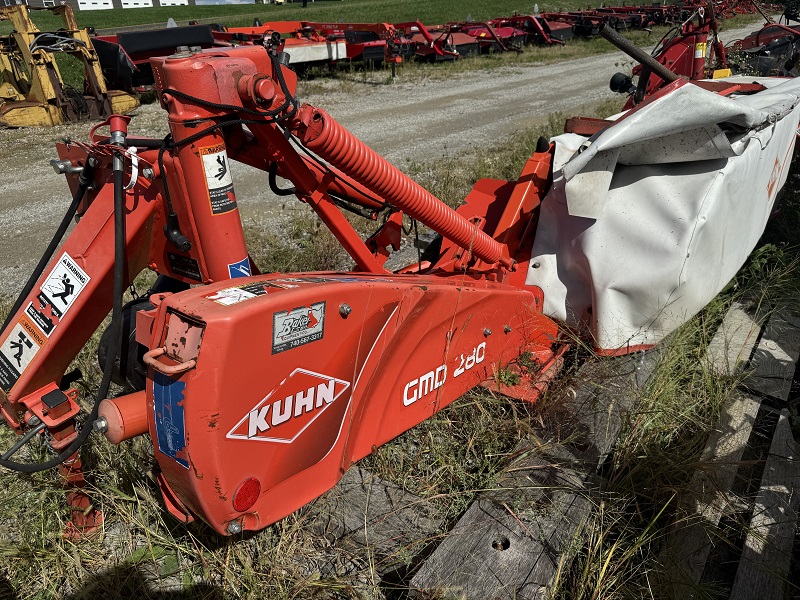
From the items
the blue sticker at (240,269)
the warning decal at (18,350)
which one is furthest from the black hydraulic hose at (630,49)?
the warning decal at (18,350)

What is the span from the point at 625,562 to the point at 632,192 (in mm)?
1645

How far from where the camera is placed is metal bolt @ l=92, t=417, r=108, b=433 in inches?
68.8

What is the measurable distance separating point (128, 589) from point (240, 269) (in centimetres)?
118

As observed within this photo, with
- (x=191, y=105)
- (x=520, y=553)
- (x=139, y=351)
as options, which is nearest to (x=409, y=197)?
(x=191, y=105)

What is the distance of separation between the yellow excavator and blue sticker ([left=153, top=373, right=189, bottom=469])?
9.80m

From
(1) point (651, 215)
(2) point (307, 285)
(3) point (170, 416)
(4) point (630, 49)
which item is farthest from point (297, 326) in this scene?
(4) point (630, 49)

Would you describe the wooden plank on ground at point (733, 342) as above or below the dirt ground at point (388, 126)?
above

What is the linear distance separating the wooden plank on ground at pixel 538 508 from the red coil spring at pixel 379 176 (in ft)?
2.75

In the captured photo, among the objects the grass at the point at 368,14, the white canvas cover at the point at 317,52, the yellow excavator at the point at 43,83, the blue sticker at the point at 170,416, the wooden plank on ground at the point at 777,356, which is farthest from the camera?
the grass at the point at 368,14

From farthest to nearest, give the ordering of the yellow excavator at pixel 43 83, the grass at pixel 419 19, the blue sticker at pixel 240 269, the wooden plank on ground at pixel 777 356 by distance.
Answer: the grass at pixel 419 19, the yellow excavator at pixel 43 83, the wooden plank on ground at pixel 777 356, the blue sticker at pixel 240 269

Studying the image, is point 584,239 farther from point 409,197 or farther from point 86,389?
point 86,389

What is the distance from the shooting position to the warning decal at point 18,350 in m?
2.21

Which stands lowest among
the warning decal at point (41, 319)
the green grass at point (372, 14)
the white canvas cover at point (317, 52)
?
the green grass at point (372, 14)

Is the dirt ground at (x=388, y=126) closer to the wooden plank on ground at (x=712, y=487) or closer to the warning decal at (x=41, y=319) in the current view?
the warning decal at (x=41, y=319)
